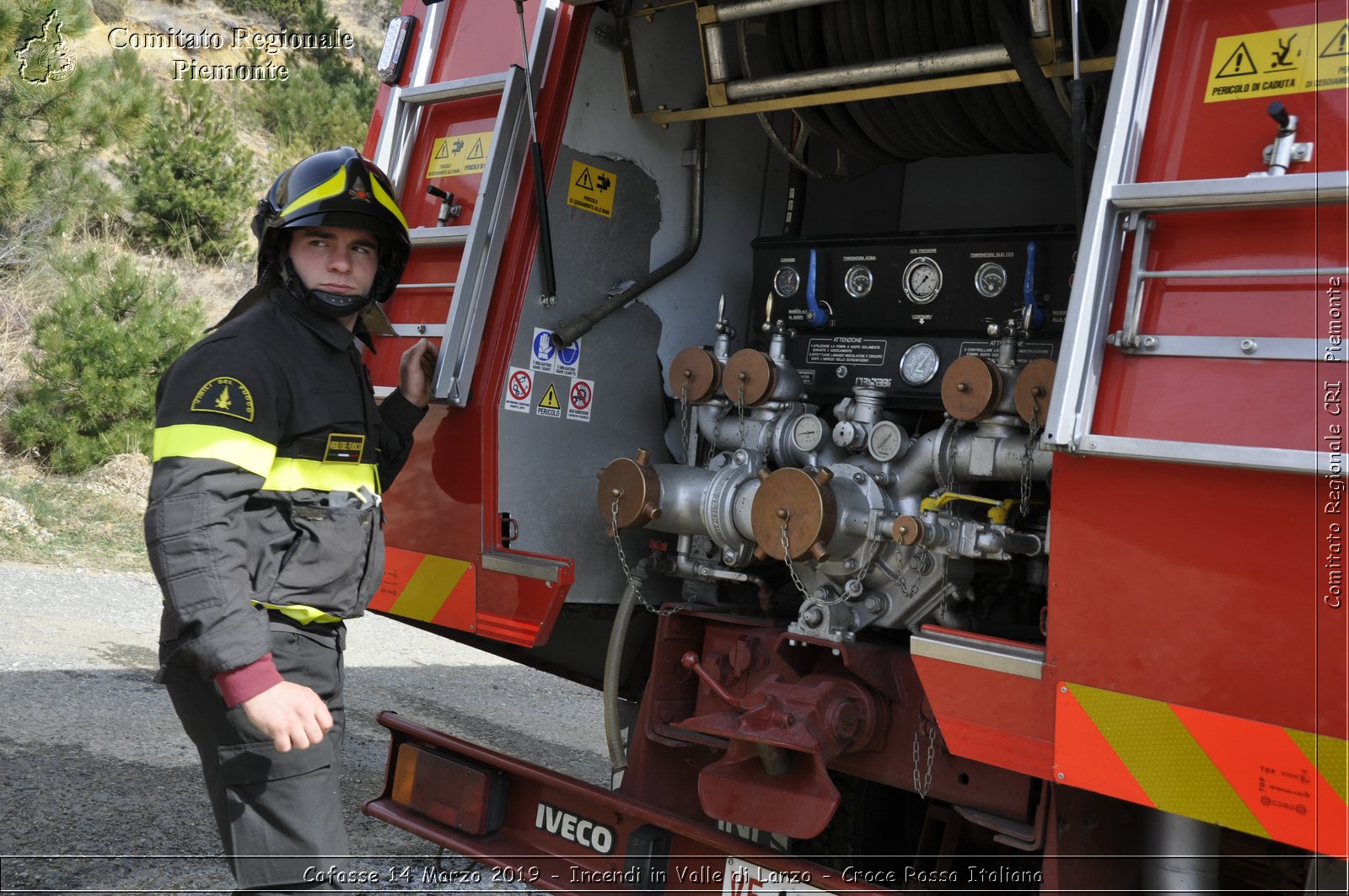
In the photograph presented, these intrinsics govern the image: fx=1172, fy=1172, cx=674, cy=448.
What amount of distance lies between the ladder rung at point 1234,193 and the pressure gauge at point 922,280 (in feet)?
4.40

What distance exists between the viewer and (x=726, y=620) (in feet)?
11.2

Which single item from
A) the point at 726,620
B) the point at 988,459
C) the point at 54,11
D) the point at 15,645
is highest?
the point at 54,11

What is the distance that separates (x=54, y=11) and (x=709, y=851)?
338 inches

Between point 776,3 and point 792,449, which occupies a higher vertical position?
point 776,3

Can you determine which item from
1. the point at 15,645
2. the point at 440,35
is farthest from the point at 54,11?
the point at 440,35

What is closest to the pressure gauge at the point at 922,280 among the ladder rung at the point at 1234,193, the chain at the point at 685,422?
the chain at the point at 685,422

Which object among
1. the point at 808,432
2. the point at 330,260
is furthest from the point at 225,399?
the point at 808,432

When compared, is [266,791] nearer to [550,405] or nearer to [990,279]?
[550,405]

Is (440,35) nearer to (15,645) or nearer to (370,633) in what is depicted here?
(15,645)

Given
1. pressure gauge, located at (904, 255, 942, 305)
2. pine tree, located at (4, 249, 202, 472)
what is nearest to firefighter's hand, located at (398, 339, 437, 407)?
pressure gauge, located at (904, 255, 942, 305)

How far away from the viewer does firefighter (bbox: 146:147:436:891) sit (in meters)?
2.29

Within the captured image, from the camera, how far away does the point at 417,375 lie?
341 cm

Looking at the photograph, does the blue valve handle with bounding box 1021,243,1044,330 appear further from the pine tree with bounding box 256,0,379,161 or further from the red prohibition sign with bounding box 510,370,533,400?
the pine tree with bounding box 256,0,379,161

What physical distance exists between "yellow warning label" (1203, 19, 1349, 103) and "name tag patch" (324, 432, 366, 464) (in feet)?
6.35
